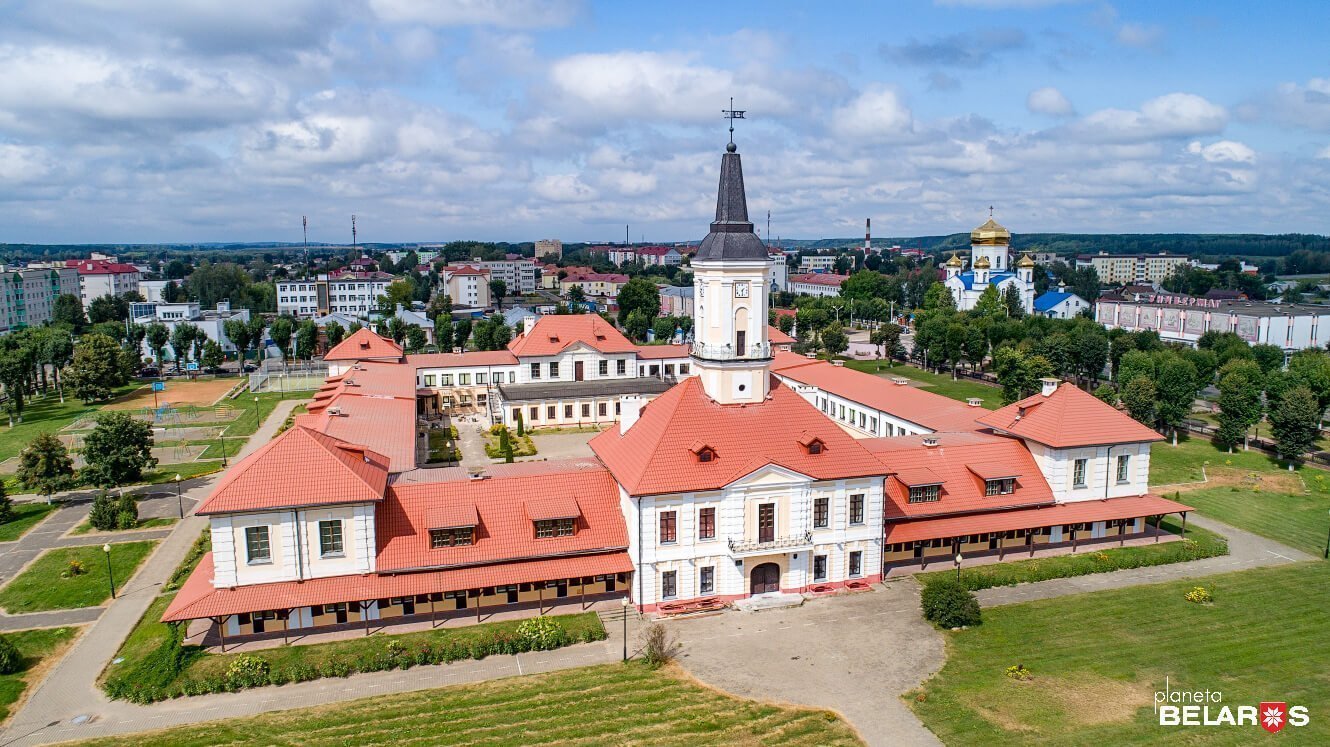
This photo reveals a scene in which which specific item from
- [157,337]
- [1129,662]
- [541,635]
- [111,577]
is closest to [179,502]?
[111,577]

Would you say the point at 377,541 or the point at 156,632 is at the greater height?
the point at 377,541

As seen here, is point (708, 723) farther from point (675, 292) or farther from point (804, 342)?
point (675, 292)

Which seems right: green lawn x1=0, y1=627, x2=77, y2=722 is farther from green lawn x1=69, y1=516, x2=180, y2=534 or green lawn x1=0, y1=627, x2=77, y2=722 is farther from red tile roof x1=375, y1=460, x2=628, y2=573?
green lawn x1=69, y1=516, x2=180, y2=534

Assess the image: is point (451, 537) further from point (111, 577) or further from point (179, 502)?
point (179, 502)

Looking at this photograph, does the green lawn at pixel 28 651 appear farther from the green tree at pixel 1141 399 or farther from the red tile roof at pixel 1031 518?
the green tree at pixel 1141 399

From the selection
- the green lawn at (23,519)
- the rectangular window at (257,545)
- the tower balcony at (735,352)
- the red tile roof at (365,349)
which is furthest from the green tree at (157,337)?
the tower balcony at (735,352)

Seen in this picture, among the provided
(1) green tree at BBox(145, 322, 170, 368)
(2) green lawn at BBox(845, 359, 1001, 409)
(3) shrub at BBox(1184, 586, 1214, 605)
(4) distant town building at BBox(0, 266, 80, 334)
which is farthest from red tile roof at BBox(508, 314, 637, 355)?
(4) distant town building at BBox(0, 266, 80, 334)

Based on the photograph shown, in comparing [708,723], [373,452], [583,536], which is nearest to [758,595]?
[583,536]
